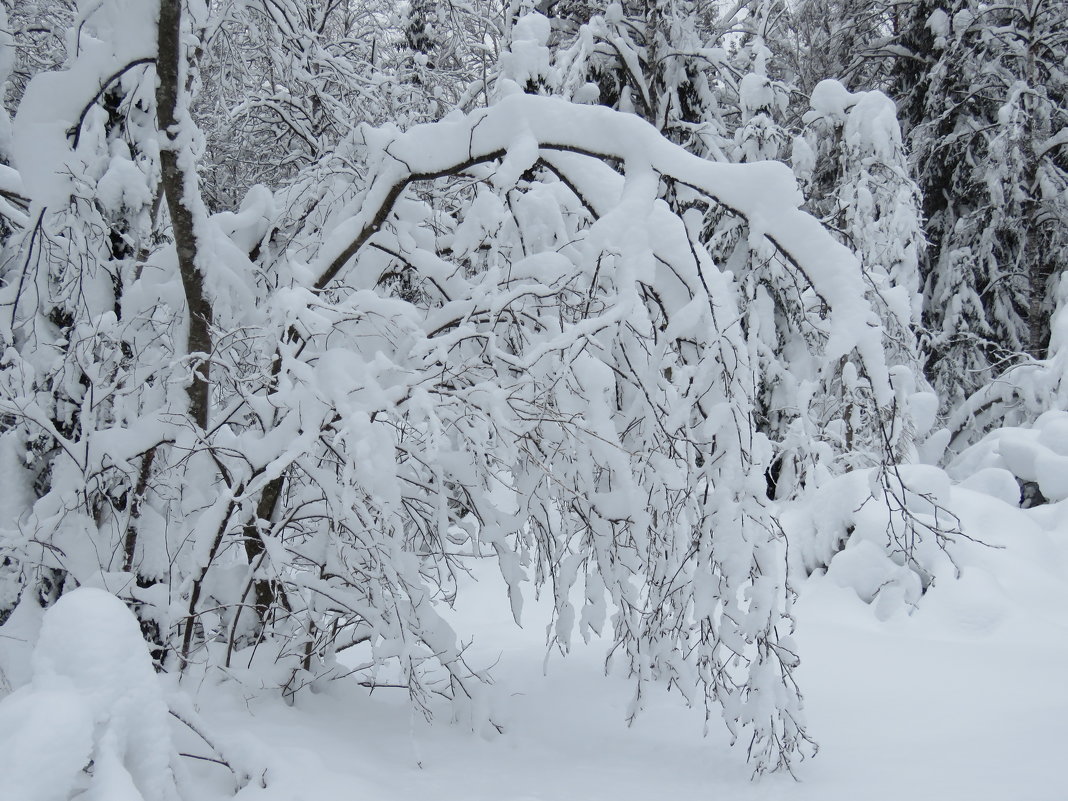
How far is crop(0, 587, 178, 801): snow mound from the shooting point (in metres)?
1.53

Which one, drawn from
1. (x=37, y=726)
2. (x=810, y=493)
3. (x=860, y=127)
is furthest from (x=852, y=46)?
(x=37, y=726)

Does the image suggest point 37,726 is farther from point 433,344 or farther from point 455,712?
point 455,712

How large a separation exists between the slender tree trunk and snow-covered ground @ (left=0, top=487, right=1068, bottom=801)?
4.59 ft

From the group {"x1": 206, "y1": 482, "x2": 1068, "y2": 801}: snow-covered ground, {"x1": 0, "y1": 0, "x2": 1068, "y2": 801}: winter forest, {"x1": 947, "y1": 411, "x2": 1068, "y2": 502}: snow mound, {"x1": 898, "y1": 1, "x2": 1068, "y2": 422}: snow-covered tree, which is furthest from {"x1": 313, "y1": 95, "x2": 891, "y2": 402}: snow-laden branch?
{"x1": 898, "y1": 1, "x2": 1068, "y2": 422}: snow-covered tree

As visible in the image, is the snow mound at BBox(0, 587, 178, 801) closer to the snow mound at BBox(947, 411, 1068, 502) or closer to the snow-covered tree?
the snow mound at BBox(947, 411, 1068, 502)

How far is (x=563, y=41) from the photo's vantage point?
10961mm

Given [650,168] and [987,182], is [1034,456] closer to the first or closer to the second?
[650,168]

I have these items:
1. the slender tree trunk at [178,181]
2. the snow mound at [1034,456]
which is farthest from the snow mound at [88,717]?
the snow mound at [1034,456]

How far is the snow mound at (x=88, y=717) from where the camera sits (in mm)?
1526

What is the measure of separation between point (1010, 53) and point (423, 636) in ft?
48.1

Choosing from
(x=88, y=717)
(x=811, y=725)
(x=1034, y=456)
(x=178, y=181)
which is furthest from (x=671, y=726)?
(x=1034, y=456)

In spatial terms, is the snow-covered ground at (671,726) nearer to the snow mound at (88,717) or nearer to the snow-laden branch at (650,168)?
the snow mound at (88,717)

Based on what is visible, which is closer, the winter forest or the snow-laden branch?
the winter forest

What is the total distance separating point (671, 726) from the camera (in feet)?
12.4
